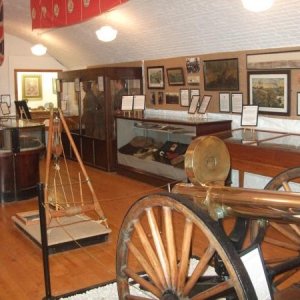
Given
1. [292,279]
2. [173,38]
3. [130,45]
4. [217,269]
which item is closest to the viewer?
[217,269]

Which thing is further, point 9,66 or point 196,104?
point 9,66

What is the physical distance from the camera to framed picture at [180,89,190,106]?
799 cm

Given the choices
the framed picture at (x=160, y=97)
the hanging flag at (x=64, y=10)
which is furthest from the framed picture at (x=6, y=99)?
the hanging flag at (x=64, y=10)

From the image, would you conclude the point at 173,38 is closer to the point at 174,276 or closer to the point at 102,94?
the point at 102,94

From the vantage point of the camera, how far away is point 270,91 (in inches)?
246

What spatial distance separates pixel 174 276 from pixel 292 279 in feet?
6.98

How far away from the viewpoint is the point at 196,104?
7.64 m

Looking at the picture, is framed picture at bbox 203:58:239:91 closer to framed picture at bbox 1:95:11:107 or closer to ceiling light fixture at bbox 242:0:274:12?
ceiling light fixture at bbox 242:0:274:12

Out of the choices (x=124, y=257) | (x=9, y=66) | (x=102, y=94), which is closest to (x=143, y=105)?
(x=102, y=94)

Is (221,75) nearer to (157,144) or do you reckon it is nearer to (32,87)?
(157,144)

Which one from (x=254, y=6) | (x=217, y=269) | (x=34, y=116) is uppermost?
(x=254, y=6)

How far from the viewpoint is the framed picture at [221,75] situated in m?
6.82

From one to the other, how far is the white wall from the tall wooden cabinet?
2.34m

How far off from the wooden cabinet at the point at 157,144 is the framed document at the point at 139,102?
12.3 inches
